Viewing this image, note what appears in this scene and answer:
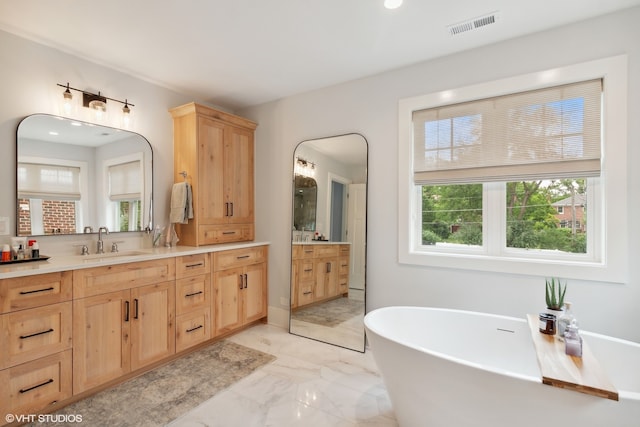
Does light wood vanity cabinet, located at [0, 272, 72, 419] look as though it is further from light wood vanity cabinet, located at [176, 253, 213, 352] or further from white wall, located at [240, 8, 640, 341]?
white wall, located at [240, 8, 640, 341]

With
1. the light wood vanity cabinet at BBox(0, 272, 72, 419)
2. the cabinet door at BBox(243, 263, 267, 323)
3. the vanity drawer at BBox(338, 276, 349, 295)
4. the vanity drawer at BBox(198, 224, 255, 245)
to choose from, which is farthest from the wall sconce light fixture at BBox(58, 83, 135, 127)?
the vanity drawer at BBox(338, 276, 349, 295)

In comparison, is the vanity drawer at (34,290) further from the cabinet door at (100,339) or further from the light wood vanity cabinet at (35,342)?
the cabinet door at (100,339)

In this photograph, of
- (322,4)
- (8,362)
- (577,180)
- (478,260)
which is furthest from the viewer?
(478,260)

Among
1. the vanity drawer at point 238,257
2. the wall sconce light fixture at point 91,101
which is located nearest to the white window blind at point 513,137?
the vanity drawer at point 238,257

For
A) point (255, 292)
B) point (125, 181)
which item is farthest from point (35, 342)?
point (255, 292)

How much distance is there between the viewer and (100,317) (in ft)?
7.06

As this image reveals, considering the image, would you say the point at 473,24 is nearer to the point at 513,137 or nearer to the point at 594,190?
the point at 513,137

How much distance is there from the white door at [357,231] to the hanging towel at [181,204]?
158cm

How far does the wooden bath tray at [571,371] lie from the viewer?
1222 millimetres

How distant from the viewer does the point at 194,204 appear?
10.0 ft

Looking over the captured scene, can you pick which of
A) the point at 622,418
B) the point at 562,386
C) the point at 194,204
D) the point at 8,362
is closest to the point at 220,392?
the point at 8,362

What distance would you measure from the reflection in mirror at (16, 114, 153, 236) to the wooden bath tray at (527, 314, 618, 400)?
3.19m

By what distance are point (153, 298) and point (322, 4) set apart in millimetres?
2471

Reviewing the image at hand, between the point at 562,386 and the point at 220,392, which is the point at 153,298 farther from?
the point at 562,386
